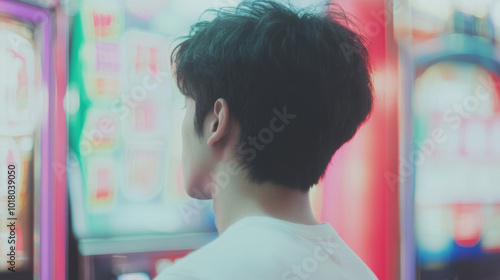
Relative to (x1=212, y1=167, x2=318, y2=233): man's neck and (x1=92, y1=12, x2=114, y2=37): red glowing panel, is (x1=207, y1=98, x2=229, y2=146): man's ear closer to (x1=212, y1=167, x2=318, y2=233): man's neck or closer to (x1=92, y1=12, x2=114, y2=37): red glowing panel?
(x1=212, y1=167, x2=318, y2=233): man's neck

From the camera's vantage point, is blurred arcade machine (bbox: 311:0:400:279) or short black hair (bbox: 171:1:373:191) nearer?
short black hair (bbox: 171:1:373:191)

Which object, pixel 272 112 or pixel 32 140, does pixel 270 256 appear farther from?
pixel 32 140

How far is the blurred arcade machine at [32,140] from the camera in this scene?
1.07 m

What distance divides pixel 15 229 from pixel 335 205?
91 centimetres

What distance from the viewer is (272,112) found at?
2.42ft

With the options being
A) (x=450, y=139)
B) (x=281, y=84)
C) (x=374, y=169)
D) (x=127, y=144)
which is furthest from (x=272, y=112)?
(x=450, y=139)

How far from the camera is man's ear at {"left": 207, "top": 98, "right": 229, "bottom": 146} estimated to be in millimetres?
735

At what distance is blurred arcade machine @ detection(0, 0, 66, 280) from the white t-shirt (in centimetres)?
60

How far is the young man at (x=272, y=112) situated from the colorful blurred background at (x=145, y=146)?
46 centimetres

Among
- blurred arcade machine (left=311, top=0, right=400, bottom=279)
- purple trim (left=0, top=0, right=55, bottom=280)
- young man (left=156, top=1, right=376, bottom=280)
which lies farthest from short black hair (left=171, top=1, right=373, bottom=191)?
blurred arcade machine (left=311, top=0, right=400, bottom=279)

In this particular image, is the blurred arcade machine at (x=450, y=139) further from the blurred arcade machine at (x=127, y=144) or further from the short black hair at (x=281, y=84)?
the short black hair at (x=281, y=84)

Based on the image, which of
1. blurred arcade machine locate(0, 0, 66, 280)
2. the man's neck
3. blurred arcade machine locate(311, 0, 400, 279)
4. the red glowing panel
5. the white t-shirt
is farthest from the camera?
blurred arcade machine locate(311, 0, 400, 279)

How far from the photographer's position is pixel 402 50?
179 cm

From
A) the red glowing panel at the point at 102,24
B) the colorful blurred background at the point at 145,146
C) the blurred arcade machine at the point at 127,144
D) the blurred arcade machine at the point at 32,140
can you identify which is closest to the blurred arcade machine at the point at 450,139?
the colorful blurred background at the point at 145,146
